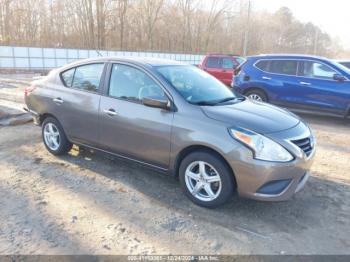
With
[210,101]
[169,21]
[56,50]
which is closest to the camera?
[210,101]

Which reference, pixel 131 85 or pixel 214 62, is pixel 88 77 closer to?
pixel 131 85

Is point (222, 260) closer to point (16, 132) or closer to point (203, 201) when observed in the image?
point (203, 201)

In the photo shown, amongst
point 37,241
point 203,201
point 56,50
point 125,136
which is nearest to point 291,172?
point 203,201

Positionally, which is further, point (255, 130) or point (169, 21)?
point (169, 21)

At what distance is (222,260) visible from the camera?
2.88 m

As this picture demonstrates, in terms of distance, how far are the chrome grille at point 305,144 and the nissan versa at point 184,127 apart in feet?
0.05

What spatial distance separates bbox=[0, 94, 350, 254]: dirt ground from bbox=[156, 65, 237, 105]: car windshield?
1.19 m

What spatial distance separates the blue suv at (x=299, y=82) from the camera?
814 cm

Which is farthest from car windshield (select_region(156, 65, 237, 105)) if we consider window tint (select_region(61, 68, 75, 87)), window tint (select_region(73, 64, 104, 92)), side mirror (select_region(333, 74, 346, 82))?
side mirror (select_region(333, 74, 346, 82))

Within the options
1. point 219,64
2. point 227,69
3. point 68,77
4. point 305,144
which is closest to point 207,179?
point 305,144

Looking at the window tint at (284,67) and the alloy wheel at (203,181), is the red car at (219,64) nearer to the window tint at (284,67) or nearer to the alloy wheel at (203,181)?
the window tint at (284,67)

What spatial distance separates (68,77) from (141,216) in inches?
103

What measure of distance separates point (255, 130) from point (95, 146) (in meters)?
2.33

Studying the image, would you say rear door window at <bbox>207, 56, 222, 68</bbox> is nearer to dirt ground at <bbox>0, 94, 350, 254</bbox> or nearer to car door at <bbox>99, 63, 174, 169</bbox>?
dirt ground at <bbox>0, 94, 350, 254</bbox>
